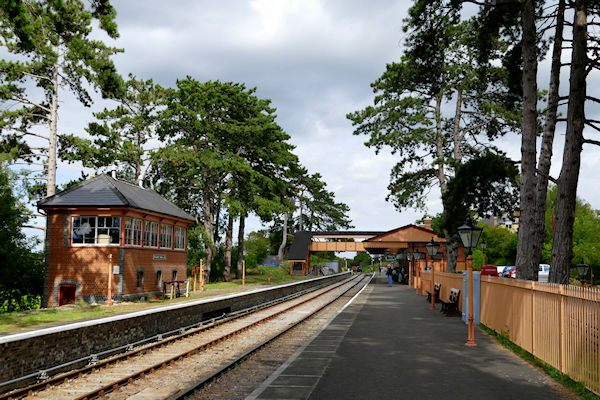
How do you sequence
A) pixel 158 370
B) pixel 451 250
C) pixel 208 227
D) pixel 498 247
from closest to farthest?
1. pixel 158 370
2. pixel 451 250
3. pixel 208 227
4. pixel 498 247

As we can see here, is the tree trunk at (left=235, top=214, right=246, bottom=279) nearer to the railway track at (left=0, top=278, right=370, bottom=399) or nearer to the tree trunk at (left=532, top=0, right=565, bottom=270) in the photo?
the railway track at (left=0, top=278, right=370, bottom=399)

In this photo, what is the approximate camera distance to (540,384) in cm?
938

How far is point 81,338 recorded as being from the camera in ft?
42.2

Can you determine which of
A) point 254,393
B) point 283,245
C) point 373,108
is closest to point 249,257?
point 283,245

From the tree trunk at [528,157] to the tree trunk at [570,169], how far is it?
109cm

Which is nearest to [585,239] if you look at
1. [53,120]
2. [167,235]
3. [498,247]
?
[498,247]

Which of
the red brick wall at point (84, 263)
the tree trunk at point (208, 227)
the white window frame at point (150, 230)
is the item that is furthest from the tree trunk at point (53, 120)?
the tree trunk at point (208, 227)

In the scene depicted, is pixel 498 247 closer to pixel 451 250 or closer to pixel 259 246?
pixel 259 246

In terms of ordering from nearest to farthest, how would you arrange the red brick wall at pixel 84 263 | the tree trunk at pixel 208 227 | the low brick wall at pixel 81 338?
the low brick wall at pixel 81 338 < the red brick wall at pixel 84 263 < the tree trunk at pixel 208 227

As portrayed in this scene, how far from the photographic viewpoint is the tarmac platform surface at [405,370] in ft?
29.1

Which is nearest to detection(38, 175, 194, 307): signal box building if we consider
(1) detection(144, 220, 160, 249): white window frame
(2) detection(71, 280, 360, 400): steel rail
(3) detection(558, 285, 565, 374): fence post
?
(1) detection(144, 220, 160, 249): white window frame

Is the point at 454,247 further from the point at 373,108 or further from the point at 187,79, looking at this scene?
the point at 187,79

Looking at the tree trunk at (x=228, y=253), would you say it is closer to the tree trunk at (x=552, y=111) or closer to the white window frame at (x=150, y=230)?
the white window frame at (x=150, y=230)

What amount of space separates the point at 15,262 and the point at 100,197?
349 inches
